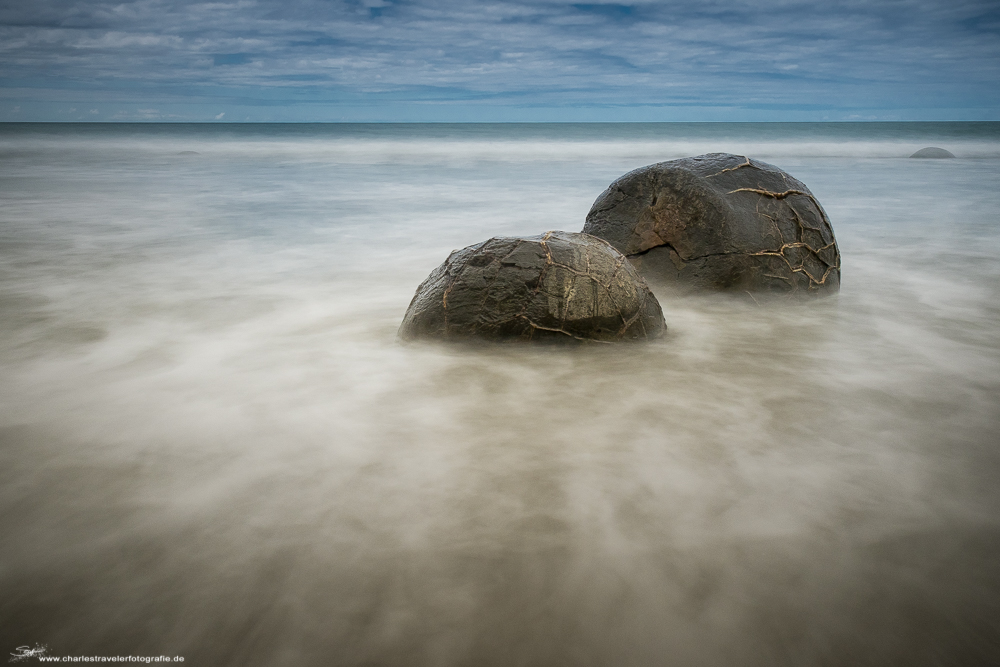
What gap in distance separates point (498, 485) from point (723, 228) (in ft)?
10.1

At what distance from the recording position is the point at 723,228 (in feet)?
15.1

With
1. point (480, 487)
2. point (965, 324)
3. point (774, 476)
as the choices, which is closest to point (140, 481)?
point (480, 487)

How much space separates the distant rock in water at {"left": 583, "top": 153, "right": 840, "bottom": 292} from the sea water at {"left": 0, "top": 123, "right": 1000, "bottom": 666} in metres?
0.22

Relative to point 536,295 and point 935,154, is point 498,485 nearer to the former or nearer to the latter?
point 536,295

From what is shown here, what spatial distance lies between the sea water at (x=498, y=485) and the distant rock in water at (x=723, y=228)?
0.22 metres

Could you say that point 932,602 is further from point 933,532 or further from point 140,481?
point 140,481

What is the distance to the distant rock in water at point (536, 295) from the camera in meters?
3.49
